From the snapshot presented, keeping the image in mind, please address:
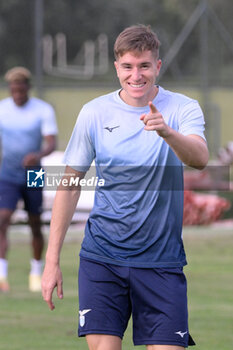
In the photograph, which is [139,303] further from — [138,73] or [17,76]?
[17,76]

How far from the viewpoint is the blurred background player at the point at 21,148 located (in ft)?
41.3

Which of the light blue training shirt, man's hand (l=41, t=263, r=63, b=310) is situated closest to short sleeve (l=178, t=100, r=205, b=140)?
the light blue training shirt

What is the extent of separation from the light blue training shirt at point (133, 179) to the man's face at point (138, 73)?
0.11 metres

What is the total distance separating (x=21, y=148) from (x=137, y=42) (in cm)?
735

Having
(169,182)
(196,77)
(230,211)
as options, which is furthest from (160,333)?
(196,77)

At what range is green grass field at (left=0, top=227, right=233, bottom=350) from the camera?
31.3 feet

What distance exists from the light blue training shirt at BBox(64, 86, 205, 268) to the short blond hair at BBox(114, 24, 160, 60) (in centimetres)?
30

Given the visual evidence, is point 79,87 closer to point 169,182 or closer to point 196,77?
point 196,77

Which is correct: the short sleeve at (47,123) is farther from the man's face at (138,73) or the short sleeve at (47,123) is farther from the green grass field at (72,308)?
the man's face at (138,73)

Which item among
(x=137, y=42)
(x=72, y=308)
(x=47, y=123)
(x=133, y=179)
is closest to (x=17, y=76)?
(x=47, y=123)

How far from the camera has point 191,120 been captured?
560cm

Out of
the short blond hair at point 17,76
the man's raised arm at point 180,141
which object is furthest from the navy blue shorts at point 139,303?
the short blond hair at point 17,76

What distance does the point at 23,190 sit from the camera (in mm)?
12867

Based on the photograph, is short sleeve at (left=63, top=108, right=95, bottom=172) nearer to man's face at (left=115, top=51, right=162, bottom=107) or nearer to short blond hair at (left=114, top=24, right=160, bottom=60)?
man's face at (left=115, top=51, right=162, bottom=107)
